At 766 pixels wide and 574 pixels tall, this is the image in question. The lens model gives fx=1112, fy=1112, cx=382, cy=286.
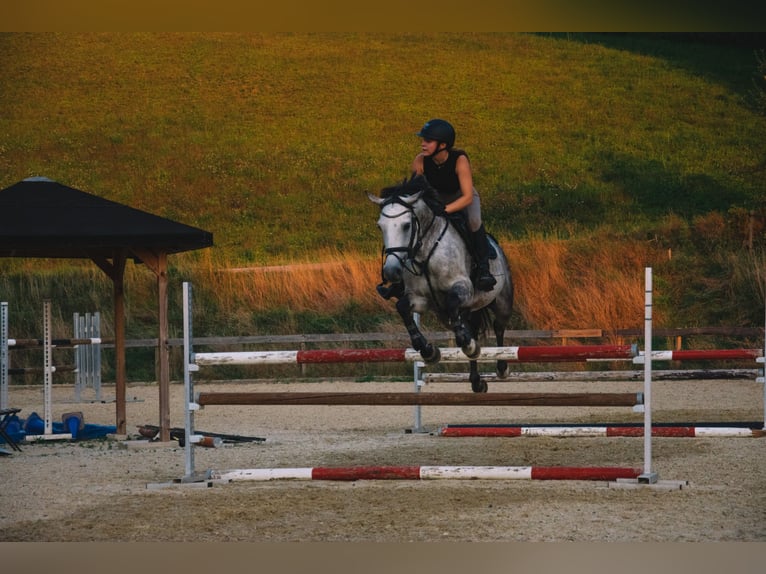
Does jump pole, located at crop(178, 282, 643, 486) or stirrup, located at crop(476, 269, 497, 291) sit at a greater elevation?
stirrup, located at crop(476, 269, 497, 291)

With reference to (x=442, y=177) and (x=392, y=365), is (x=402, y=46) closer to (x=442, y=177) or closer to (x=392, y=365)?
(x=392, y=365)

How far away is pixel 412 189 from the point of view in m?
5.13

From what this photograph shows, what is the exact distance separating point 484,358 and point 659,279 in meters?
10.8

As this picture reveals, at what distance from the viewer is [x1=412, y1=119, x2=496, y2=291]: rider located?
5246 millimetres

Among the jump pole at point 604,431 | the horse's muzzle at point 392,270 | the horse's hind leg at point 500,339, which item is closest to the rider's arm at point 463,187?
the horse's muzzle at point 392,270

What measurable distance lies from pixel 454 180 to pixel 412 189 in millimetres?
365

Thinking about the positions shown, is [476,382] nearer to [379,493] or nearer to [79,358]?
[379,493]

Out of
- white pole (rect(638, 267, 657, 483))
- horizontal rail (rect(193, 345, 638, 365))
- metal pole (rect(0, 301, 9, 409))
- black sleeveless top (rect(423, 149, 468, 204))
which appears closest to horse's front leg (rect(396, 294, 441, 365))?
horizontal rail (rect(193, 345, 638, 365))

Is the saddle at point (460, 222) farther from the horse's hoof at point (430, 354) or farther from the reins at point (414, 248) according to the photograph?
the horse's hoof at point (430, 354)

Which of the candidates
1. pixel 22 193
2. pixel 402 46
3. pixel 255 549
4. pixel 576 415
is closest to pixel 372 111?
pixel 402 46

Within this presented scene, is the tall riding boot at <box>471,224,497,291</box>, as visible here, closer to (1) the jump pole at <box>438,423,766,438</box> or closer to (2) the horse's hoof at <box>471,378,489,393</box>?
(2) the horse's hoof at <box>471,378,489,393</box>

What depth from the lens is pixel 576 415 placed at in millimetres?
9977

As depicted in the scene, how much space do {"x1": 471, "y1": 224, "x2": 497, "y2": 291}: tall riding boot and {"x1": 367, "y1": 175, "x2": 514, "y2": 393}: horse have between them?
0.08m

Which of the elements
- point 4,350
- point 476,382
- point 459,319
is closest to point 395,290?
point 459,319
